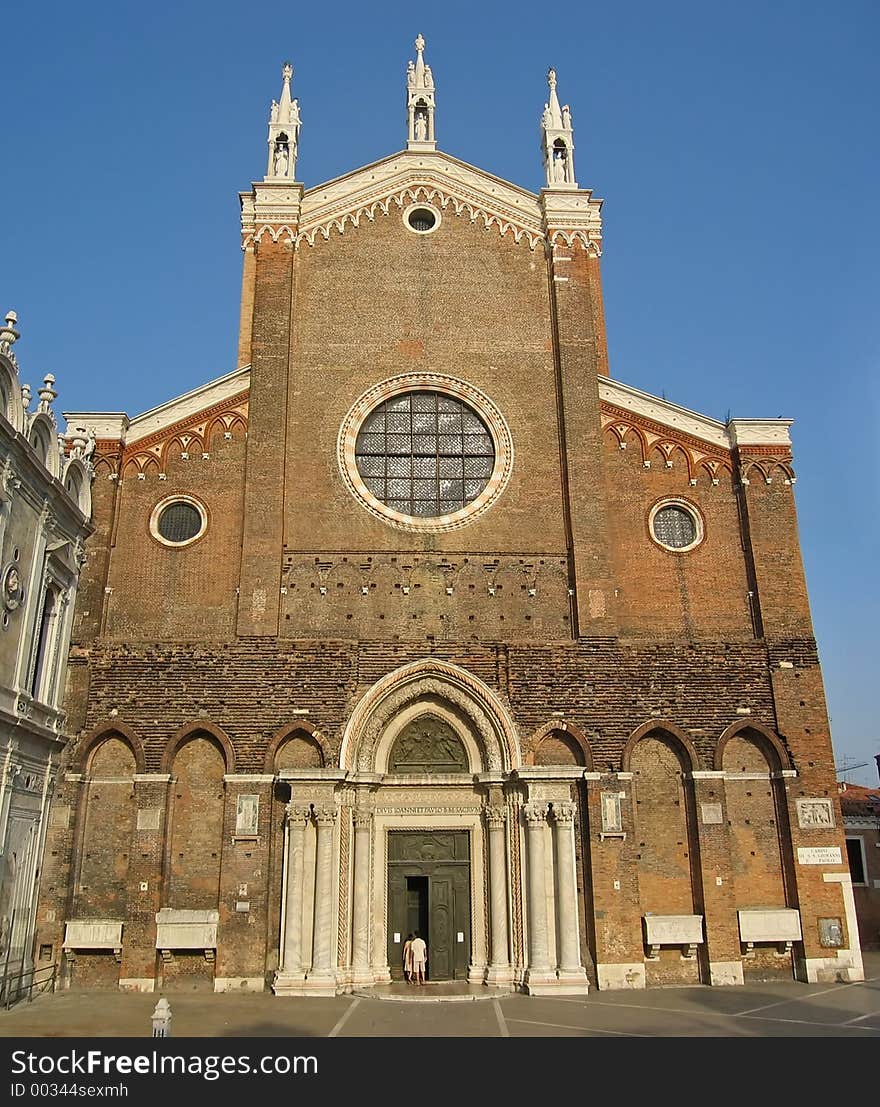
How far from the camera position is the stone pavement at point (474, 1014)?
13.0 m

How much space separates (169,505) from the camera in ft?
65.5

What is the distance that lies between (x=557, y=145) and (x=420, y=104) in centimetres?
349

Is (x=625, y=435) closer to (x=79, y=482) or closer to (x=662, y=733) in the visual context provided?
(x=662, y=733)

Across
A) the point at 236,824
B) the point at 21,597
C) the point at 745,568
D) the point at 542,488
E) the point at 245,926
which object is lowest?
the point at 245,926

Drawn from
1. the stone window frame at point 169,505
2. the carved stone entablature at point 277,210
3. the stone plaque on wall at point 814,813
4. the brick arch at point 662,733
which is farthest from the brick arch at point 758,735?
the carved stone entablature at point 277,210

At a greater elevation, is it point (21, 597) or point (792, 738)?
point (21, 597)

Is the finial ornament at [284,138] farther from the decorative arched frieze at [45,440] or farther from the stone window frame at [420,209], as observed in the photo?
the decorative arched frieze at [45,440]

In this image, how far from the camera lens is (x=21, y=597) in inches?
654

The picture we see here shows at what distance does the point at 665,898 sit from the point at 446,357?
11380mm

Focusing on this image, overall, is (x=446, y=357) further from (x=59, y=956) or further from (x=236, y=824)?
(x=59, y=956)
